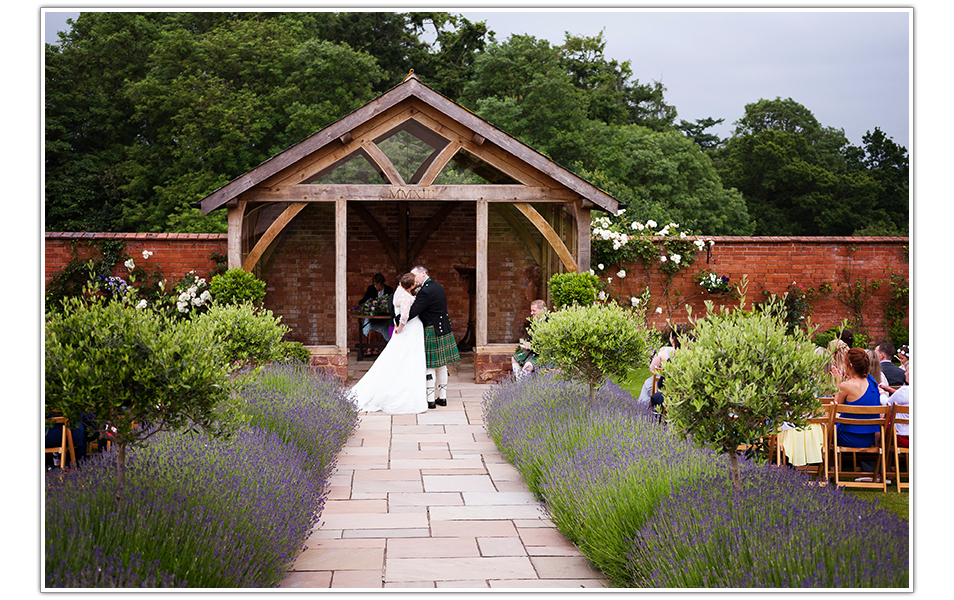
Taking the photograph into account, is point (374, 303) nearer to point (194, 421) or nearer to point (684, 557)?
point (194, 421)

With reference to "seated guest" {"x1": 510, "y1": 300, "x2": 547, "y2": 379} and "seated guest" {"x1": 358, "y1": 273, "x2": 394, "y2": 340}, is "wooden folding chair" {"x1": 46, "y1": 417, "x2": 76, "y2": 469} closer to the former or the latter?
"seated guest" {"x1": 510, "y1": 300, "x2": 547, "y2": 379}

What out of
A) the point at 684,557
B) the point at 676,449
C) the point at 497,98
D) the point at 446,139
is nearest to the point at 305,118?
the point at 497,98

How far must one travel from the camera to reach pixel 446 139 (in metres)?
9.71

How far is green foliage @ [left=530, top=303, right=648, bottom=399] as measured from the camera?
6.13 m

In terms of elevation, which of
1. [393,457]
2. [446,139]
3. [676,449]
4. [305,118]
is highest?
[305,118]

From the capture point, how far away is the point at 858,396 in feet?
18.6

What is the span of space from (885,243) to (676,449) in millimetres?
9296

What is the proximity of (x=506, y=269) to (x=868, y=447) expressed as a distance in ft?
20.1

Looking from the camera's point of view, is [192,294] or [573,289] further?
[192,294]

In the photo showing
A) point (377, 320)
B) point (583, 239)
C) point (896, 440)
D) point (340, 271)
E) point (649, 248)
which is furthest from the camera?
point (377, 320)

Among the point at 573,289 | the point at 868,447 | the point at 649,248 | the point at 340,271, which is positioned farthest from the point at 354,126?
the point at 868,447

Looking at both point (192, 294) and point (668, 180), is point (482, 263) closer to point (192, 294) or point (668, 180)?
point (192, 294)

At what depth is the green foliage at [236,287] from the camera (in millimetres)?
9359

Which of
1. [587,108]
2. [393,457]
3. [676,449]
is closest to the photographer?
[676,449]
